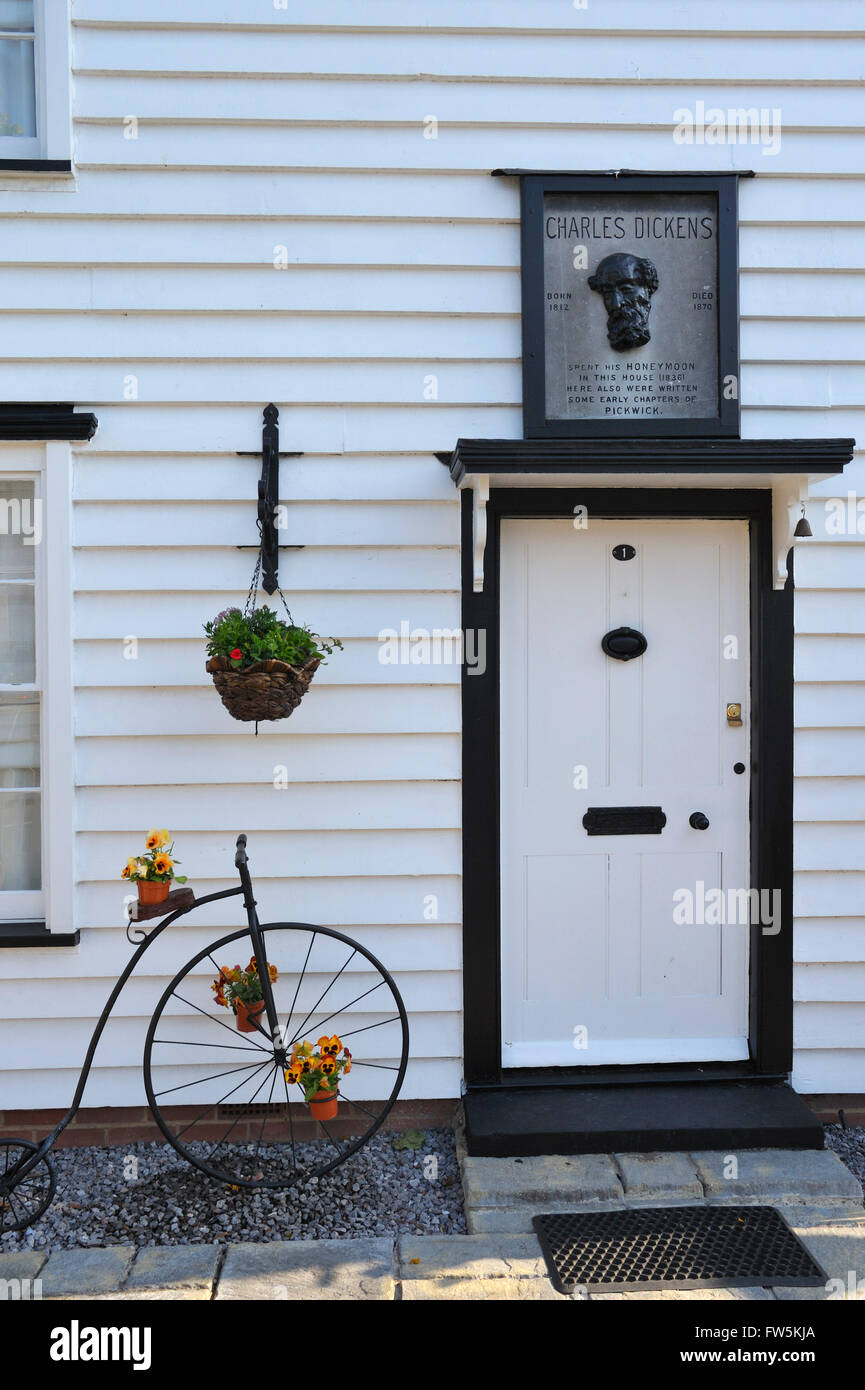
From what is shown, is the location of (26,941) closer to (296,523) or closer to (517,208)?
(296,523)

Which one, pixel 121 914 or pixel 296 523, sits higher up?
pixel 296 523

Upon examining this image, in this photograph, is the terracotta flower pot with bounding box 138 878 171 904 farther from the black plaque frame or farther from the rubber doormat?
the black plaque frame

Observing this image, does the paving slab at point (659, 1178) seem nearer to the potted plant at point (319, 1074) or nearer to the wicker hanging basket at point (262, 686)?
the potted plant at point (319, 1074)

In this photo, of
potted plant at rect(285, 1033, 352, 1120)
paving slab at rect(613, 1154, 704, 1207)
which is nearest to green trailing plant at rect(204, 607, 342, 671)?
potted plant at rect(285, 1033, 352, 1120)

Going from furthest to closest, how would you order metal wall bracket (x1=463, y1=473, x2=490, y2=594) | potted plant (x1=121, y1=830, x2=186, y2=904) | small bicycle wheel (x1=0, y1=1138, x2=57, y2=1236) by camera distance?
metal wall bracket (x1=463, y1=473, x2=490, y2=594) < potted plant (x1=121, y1=830, x2=186, y2=904) < small bicycle wheel (x1=0, y1=1138, x2=57, y2=1236)

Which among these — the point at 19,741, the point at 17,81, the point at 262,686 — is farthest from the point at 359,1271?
the point at 17,81

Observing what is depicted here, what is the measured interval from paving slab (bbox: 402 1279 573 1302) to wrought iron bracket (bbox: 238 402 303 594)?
2.23 meters

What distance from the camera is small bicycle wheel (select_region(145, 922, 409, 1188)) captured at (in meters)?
3.85

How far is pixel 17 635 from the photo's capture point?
3885mm

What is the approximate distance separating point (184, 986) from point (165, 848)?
0.52 m

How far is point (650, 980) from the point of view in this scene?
4.04 meters
